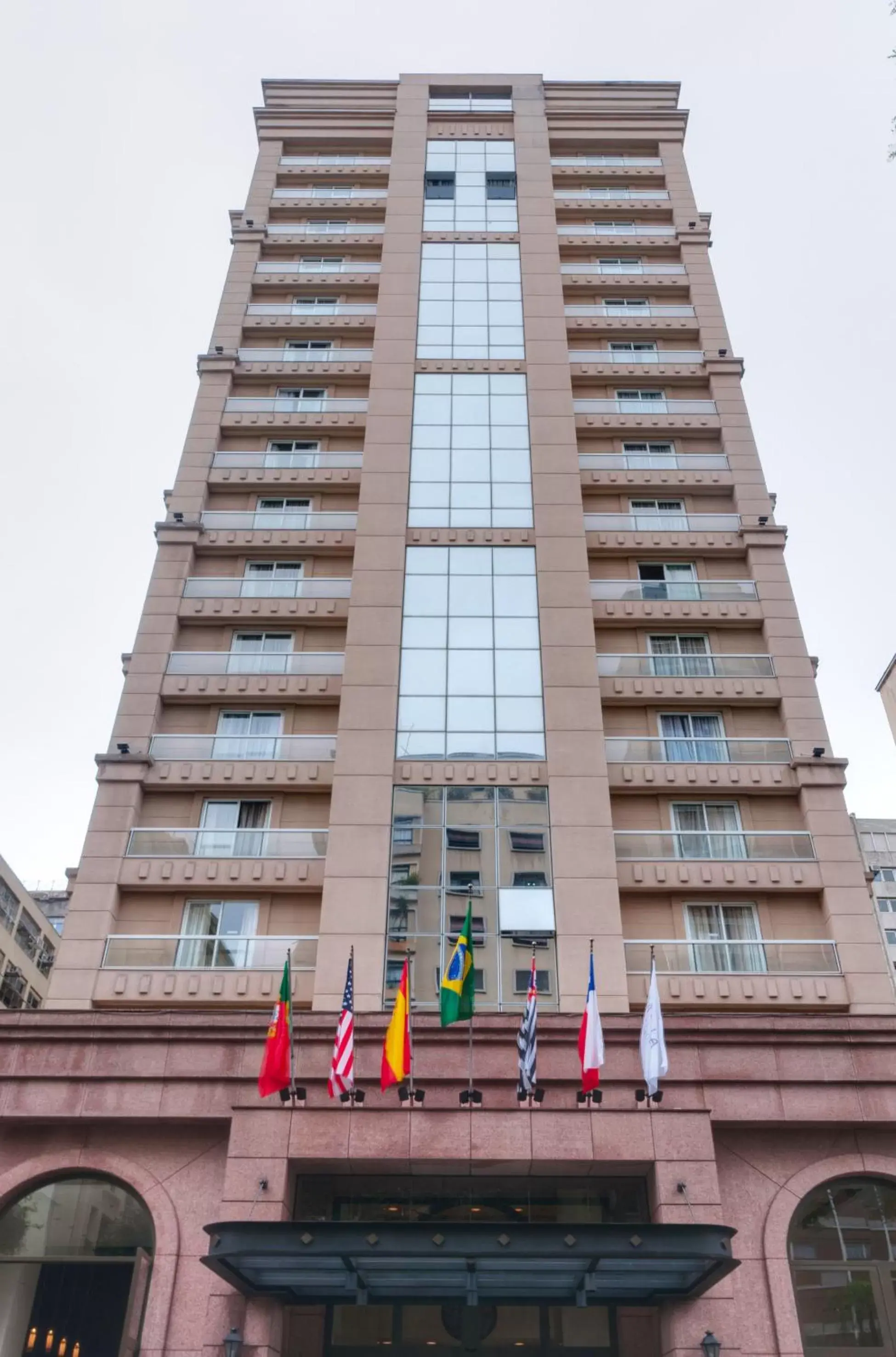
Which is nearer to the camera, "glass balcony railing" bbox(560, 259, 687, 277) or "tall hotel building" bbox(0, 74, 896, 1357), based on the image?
"tall hotel building" bbox(0, 74, 896, 1357)

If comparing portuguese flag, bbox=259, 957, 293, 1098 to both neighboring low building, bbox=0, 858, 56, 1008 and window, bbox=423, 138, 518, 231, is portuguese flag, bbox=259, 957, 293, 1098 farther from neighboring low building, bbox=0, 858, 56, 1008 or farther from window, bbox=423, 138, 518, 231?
neighboring low building, bbox=0, 858, 56, 1008

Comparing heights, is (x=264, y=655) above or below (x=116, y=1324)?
above

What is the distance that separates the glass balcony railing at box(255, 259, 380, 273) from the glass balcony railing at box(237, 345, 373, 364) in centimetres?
412

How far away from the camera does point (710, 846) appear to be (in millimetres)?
25359

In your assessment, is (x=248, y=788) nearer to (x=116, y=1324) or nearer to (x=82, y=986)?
(x=82, y=986)

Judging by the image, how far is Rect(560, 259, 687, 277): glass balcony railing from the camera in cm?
3856

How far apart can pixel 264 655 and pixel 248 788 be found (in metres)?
3.93

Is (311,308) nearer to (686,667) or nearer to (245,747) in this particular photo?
(245,747)

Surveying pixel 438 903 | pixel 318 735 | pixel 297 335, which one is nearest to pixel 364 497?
pixel 318 735

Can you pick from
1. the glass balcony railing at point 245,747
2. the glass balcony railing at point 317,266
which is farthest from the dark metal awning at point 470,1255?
the glass balcony railing at point 317,266

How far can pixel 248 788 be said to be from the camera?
85.4 ft

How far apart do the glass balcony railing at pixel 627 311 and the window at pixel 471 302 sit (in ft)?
7.20

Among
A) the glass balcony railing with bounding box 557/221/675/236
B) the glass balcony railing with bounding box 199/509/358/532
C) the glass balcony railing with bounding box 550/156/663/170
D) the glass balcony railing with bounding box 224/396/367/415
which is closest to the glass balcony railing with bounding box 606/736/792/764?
the glass balcony railing with bounding box 199/509/358/532

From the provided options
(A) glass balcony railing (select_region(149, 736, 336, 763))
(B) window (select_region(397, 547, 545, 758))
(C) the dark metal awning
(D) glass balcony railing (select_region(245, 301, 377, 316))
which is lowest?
(C) the dark metal awning
